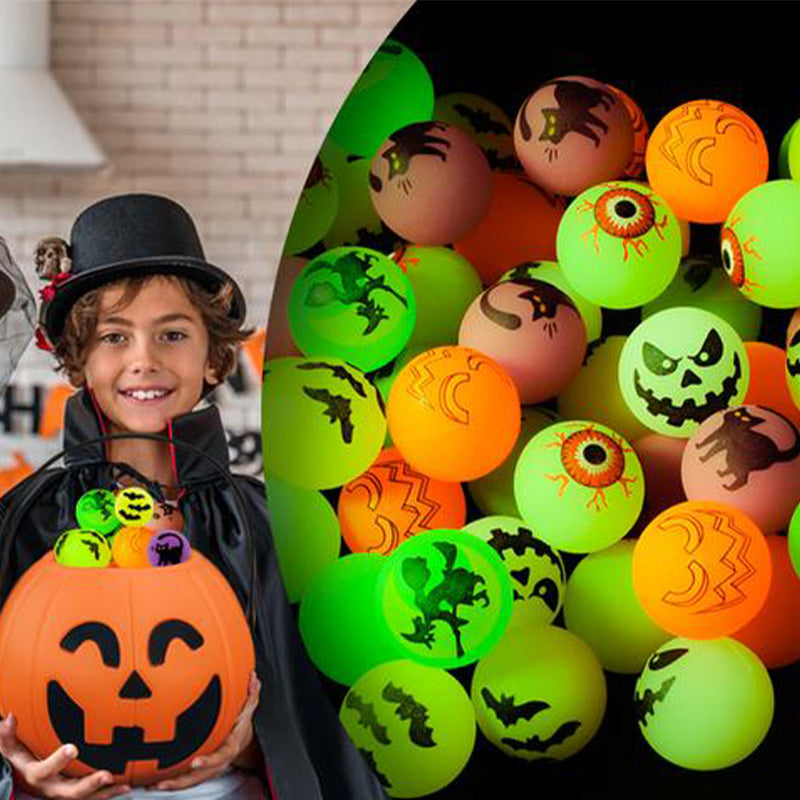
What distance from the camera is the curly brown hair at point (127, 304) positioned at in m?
1.18

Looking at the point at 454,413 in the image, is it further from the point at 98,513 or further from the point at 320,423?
the point at 98,513

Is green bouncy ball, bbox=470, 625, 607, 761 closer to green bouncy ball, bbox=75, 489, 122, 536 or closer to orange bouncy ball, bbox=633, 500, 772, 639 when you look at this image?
orange bouncy ball, bbox=633, 500, 772, 639

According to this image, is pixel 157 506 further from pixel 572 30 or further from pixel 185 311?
pixel 572 30

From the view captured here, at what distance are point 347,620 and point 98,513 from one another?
0.22m

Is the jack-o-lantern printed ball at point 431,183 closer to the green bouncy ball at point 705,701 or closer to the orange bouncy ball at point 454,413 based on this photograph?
the orange bouncy ball at point 454,413

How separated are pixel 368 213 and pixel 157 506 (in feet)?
1.01

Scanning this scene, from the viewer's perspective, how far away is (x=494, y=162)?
122cm

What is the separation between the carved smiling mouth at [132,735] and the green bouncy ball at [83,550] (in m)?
0.09

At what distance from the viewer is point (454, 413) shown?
107 centimetres

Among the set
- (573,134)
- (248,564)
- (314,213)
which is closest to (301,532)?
(248,564)

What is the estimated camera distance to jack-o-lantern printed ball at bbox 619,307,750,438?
3.57ft

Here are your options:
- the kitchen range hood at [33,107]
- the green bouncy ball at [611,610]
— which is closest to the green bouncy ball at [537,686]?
the green bouncy ball at [611,610]

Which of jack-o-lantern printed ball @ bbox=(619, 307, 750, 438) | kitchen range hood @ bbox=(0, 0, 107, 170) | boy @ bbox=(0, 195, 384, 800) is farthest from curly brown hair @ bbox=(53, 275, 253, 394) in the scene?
kitchen range hood @ bbox=(0, 0, 107, 170)

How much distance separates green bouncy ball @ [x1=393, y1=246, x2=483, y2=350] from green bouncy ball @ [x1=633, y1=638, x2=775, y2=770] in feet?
1.03
